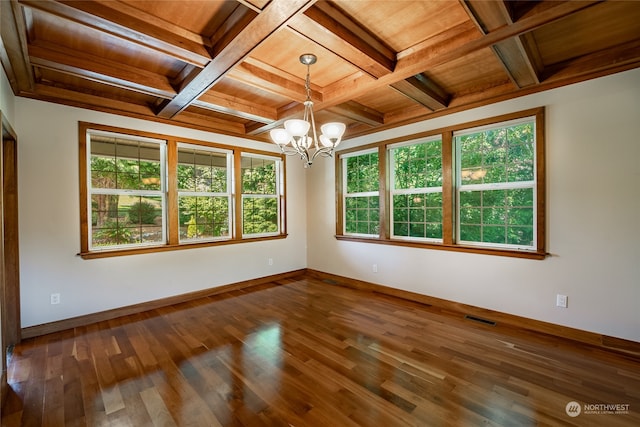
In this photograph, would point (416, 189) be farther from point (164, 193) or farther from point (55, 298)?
point (55, 298)

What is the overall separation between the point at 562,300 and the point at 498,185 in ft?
4.48

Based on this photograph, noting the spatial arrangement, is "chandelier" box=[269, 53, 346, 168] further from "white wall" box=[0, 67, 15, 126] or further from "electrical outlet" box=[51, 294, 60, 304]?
"electrical outlet" box=[51, 294, 60, 304]

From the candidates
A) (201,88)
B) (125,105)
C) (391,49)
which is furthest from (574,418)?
(125,105)

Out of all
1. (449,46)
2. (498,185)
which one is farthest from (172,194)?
(498,185)

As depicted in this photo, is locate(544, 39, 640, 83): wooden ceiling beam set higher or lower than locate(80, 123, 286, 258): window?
higher

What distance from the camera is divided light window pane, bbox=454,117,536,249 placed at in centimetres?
314

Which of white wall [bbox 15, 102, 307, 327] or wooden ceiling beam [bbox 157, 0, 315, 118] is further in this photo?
white wall [bbox 15, 102, 307, 327]

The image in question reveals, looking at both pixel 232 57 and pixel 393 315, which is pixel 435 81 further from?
pixel 393 315

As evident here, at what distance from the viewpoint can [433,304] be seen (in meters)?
3.81

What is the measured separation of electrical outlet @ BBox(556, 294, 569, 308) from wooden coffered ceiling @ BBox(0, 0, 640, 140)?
218cm

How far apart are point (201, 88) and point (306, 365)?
9.37 feet

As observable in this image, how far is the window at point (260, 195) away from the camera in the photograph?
490 centimetres

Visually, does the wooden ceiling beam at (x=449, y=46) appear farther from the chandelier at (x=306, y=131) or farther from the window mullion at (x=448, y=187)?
the window mullion at (x=448, y=187)

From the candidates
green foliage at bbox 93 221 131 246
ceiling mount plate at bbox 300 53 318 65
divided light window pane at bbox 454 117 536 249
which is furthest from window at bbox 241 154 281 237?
divided light window pane at bbox 454 117 536 249
